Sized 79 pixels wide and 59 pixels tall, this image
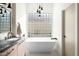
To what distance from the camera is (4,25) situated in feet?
7.39

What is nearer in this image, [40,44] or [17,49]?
[17,49]

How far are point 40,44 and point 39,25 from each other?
0.31 metres

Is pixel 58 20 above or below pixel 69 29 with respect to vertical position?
above

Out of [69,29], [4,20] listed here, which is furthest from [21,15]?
[69,29]

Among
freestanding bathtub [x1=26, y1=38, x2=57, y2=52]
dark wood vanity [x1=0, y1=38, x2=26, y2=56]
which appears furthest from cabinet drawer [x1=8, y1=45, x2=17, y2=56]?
freestanding bathtub [x1=26, y1=38, x2=57, y2=52]

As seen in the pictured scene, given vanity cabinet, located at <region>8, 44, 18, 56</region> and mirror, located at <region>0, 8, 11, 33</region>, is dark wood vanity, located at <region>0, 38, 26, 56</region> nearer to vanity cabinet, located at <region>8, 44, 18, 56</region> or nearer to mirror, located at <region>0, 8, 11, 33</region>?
vanity cabinet, located at <region>8, 44, 18, 56</region>

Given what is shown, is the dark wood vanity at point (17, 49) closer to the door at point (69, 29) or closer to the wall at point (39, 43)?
the wall at point (39, 43)

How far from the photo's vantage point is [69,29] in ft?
7.54

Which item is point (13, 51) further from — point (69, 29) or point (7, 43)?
point (69, 29)

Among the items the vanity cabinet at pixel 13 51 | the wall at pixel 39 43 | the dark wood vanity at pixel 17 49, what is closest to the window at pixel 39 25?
the wall at pixel 39 43

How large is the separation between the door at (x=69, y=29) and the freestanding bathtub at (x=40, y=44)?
0.23 metres

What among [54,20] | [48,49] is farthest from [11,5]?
[48,49]

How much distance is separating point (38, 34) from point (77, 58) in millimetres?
714

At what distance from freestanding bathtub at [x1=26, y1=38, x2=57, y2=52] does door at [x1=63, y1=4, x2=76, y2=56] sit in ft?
0.74
